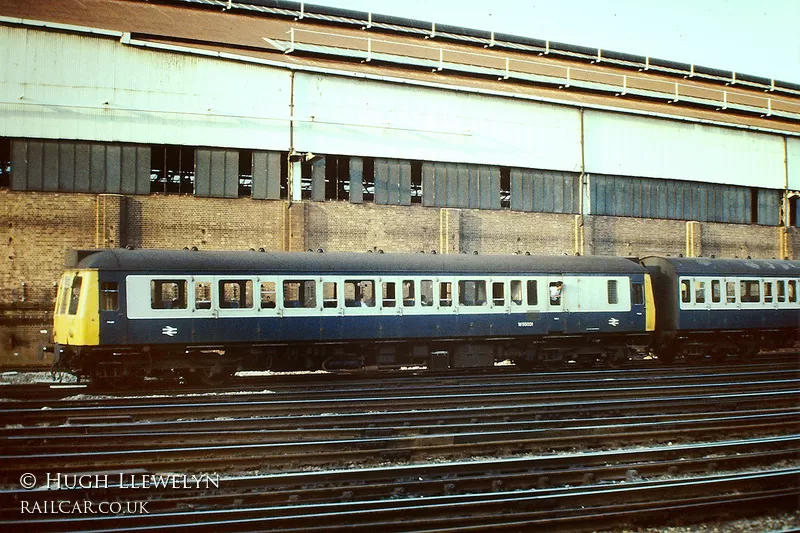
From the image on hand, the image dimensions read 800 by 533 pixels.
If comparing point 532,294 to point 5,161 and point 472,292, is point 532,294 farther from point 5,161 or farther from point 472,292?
point 5,161

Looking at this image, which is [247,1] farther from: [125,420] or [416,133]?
[125,420]

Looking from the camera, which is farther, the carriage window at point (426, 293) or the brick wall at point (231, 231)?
the brick wall at point (231, 231)

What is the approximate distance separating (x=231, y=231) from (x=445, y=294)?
32.1 ft

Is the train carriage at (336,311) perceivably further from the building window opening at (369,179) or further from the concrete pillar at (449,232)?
the building window opening at (369,179)

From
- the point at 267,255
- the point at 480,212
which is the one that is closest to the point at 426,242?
the point at 480,212

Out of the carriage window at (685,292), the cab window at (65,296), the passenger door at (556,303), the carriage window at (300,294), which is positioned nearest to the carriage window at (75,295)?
the cab window at (65,296)

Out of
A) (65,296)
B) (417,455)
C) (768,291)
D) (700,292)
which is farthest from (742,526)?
(768,291)

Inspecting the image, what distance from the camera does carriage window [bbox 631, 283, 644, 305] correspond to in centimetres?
2280

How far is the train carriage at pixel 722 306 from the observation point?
78.7 feet

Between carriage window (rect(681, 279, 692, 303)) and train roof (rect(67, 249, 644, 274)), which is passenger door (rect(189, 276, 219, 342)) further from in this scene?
carriage window (rect(681, 279, 692, 303))

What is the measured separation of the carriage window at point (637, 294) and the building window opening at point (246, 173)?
13.6 meters

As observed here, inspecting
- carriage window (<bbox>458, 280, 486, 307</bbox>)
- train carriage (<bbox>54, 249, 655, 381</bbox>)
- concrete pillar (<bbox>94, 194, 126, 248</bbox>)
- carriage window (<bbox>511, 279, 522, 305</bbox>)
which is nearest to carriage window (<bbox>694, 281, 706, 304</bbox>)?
train carriage (<bbox>54, 249, 655, 381</bbox>)

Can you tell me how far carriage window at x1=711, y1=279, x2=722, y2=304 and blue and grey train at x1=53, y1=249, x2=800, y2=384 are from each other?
0.08m

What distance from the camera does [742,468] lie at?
35.7ft
